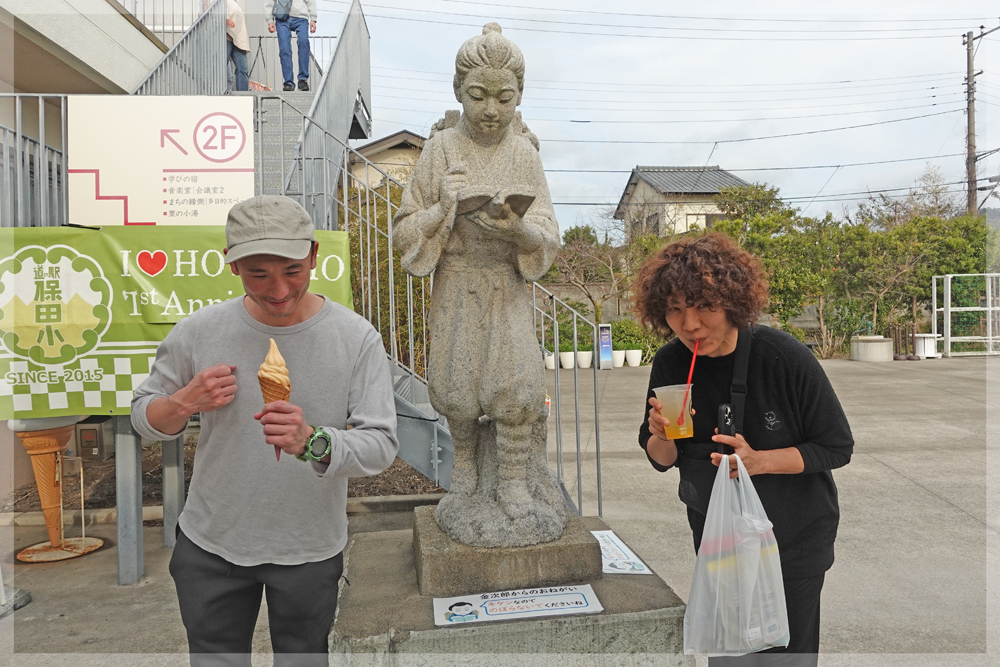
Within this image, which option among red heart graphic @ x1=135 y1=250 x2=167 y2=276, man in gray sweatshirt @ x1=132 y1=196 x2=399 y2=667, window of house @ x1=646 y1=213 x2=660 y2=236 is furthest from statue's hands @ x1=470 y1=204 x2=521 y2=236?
window of house @ x1=646 y1=213 x2=660 y2=236

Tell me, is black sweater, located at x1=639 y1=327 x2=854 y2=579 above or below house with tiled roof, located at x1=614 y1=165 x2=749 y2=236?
below

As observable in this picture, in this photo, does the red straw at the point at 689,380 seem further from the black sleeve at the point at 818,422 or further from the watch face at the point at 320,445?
the watch face at the point at 320,445

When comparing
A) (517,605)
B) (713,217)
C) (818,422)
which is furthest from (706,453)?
(713,217)

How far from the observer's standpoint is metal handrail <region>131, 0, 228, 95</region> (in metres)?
6.52

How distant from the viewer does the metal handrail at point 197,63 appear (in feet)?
21.4

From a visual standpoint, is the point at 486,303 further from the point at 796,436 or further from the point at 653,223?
the point at 653,223

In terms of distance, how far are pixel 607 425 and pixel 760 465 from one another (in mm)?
7150

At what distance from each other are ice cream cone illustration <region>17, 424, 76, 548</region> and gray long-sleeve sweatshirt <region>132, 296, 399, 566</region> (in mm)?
3460

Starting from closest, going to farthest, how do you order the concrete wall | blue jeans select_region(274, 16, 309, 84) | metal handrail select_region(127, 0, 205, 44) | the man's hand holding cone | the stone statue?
the man's hand holding cone
the stone statue
the concrete wall
blue jeans select_region(274, 16, 309, 84)
metal handrail select_region(127, 0, 205, 44)

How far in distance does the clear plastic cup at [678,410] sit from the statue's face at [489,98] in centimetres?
136

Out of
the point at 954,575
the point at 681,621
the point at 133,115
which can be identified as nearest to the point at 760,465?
the point at 681,621

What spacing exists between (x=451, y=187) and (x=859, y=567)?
12.2 feet

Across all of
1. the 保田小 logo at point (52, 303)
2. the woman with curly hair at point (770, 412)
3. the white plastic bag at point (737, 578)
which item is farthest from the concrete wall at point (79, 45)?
the white plastic bag at point (737, 578)

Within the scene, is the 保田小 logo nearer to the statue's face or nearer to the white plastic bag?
the statue's face
